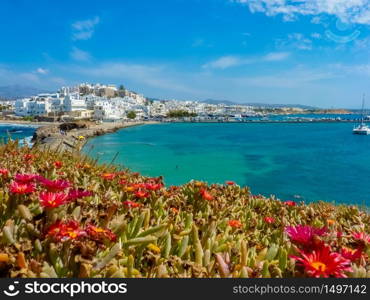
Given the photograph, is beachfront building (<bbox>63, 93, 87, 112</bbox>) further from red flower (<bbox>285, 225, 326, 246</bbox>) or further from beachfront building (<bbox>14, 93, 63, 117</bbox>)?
red flower (<bbox>285, 225, 326, 246</bbox>)

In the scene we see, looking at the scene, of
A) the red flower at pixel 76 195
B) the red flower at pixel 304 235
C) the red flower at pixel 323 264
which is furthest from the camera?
the red flower at pixel 76 195

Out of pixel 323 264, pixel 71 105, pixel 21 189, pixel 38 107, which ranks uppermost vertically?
pixel 71 105

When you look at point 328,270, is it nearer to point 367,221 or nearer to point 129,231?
point 129,231

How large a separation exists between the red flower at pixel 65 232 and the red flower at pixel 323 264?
2.26 feet

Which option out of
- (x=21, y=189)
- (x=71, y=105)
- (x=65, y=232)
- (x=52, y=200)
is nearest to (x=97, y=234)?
(x=65, y=232)

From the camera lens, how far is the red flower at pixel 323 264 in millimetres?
982

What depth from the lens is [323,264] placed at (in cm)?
102

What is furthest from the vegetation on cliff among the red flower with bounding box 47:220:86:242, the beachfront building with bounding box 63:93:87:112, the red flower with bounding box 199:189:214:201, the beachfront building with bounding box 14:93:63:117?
the beachfront building with bounding box 14:93:63:117

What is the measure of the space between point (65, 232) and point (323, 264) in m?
0.82

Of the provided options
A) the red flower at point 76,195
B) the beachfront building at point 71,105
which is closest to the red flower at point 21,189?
the red flower at point 76,195

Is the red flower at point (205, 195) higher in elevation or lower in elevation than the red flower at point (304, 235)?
lower

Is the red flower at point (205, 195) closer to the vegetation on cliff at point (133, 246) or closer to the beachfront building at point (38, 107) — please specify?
the vegetation on cliff at point (133, 246)

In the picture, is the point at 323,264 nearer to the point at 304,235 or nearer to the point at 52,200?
the point at 304,235

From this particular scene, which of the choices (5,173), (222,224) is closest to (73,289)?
(222,224)
